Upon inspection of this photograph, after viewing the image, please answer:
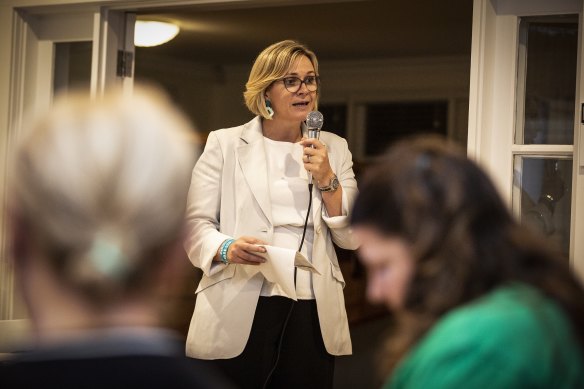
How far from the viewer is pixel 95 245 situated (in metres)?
0.86

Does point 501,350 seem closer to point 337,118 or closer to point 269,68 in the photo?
point 269,68

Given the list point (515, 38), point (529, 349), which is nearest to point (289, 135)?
point (515, 38)

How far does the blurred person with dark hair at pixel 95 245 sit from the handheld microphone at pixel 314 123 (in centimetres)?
199

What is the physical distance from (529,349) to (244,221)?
1.90 m

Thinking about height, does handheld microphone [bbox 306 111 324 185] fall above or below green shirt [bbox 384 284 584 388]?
above

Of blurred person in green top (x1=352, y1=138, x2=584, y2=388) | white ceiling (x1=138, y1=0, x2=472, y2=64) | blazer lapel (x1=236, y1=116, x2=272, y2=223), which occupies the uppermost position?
white ceiling (x1=138, y1=0, x2=472, y2=64)

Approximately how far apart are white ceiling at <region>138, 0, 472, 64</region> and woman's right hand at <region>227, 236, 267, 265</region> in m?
3.35

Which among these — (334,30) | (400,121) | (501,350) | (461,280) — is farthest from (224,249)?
(400,121)

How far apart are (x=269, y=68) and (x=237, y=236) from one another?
2.00 ft

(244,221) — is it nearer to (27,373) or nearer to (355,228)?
(355,228)

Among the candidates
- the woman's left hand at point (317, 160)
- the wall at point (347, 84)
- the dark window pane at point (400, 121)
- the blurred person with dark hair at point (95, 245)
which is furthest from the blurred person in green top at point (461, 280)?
the dark window pane at point (400, 121)

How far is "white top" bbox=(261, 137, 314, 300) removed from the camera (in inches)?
114

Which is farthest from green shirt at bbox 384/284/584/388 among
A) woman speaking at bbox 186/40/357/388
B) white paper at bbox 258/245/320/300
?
woman speaking at bbox 186/40/357/388

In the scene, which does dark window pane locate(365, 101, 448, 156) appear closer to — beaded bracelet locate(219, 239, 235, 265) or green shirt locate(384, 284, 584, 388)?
beaded bracelet locate(219, 239, 235, 265)
